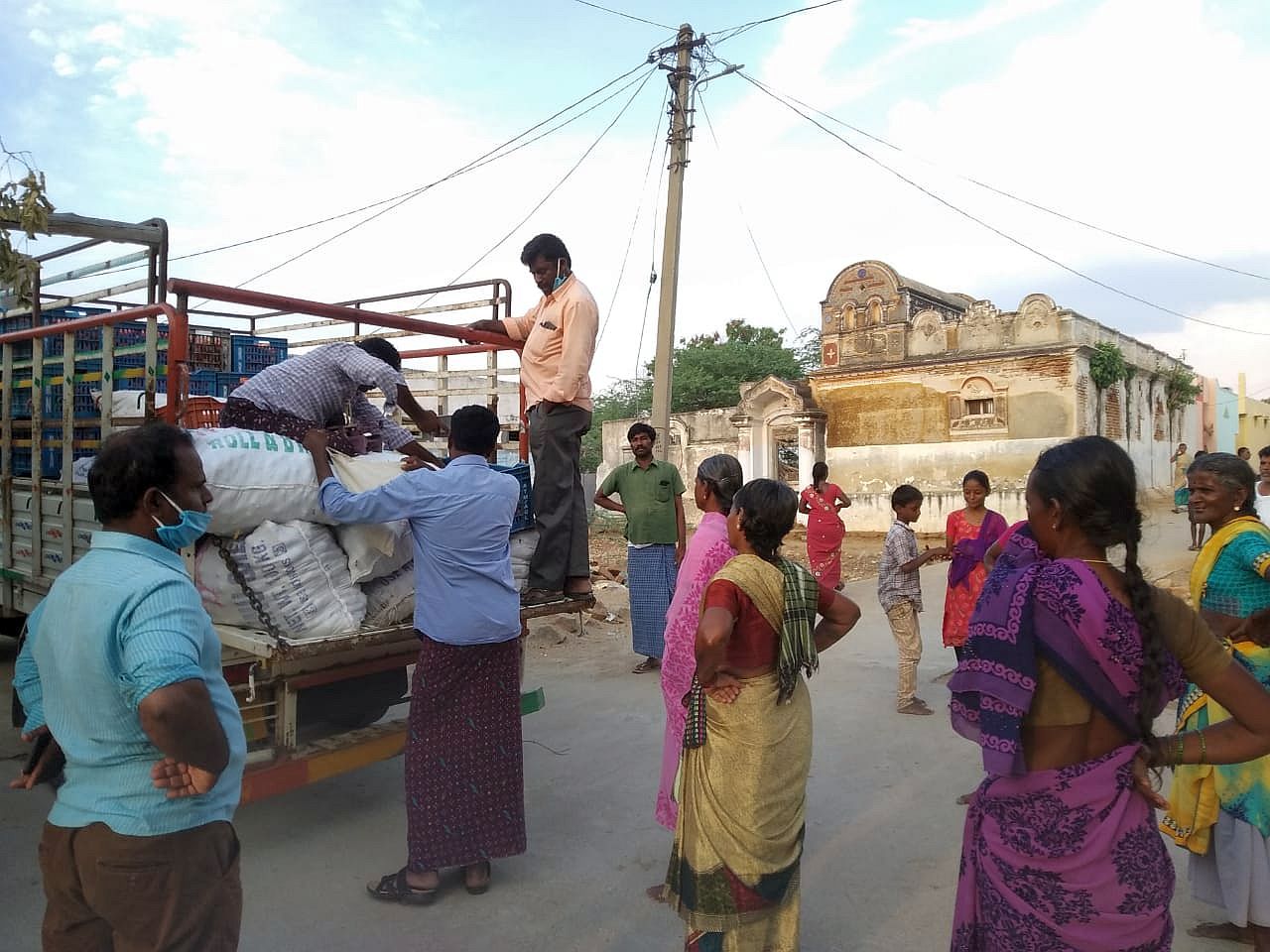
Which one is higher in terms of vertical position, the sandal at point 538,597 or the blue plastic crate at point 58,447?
the blue plastic crate at point 58,447

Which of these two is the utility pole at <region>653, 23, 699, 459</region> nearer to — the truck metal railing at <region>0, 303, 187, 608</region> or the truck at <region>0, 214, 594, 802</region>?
the truck at <region>0, 214, 594, 802</region>

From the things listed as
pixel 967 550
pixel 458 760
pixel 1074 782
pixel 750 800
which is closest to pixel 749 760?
pixel 750 800

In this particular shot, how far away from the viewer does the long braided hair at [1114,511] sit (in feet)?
5.81

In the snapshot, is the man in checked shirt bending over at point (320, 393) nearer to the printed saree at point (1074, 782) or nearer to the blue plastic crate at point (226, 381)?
the blue plastic crate at point (226, 381)

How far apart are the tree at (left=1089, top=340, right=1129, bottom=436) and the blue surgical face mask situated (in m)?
20.0

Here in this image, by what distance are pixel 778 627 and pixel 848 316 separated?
20210 millimetres

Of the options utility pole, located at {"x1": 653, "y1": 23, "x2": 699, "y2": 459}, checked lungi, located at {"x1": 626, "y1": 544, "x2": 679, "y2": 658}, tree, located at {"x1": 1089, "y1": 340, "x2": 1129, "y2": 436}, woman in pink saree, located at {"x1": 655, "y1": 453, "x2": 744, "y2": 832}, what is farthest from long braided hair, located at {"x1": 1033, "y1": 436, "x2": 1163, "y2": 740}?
tree, located at {"x1": 1089, "y1": 340, "x2": 1129, "y2": 436}

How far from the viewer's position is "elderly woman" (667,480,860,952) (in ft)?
8.23

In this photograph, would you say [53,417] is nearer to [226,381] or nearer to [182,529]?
[226,381]

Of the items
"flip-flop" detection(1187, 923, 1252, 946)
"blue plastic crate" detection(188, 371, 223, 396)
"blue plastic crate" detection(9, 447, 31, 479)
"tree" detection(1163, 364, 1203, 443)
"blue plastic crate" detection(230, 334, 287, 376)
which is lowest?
"flip-flop" detection(1187, 923, 1252, 946)

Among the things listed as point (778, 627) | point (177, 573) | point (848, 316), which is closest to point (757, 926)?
point (778, 627)

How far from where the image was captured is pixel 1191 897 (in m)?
3.37

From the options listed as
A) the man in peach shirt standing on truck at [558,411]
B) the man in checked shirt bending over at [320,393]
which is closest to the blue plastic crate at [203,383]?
the man in checked shirt bending over at [320,393]

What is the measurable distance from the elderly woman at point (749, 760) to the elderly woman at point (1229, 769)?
1477 millimetres
